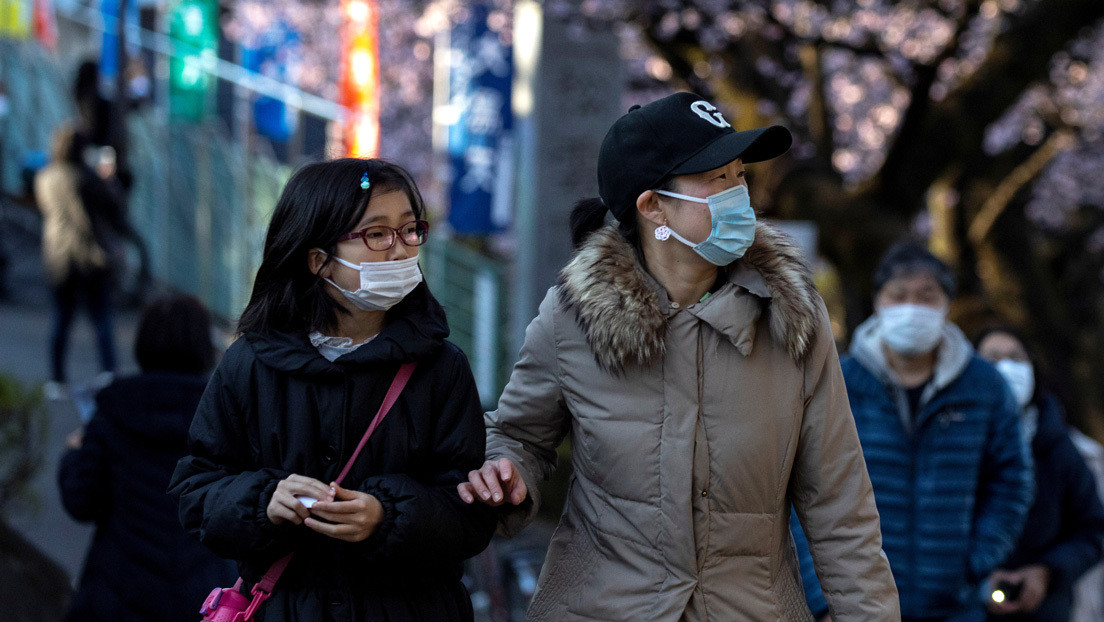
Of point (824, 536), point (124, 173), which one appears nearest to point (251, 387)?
point (824, 536)

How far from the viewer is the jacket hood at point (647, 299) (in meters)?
2.54

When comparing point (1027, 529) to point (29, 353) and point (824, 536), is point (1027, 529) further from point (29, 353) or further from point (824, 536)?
point (29, 353)

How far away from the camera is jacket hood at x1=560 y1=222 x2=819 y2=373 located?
2.54 metres

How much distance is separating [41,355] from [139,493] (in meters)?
6.93

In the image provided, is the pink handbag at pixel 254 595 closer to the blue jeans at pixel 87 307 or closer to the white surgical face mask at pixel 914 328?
the white surgical face mask at pixel 914 328

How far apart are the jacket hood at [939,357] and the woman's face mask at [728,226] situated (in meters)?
1.32

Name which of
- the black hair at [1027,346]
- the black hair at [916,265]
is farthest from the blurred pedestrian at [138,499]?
the black hair at [1027,346]

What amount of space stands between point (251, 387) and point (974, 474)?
7.49 feet

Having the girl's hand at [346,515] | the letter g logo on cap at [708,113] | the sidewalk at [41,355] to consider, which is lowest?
the sidewalk at [41,355]

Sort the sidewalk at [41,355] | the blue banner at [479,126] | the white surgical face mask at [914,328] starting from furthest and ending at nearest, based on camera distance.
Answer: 1. the blue banner at [479,126]
2. the sidewalk at [41,355]
3. the white surgical face mask at [914,328]

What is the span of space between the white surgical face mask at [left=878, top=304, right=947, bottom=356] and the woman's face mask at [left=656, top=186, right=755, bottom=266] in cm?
132

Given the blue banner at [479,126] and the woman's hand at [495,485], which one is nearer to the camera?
the woman's hand at [495,485]

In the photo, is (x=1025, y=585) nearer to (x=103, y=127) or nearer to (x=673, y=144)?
(x=673, y=144)

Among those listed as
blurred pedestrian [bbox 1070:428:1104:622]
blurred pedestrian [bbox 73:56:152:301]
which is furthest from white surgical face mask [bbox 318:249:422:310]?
blurred pedestrian [bbox 73:56:152:301]
